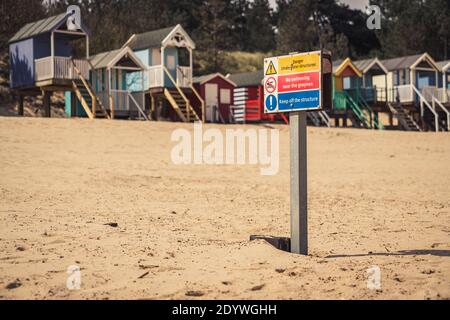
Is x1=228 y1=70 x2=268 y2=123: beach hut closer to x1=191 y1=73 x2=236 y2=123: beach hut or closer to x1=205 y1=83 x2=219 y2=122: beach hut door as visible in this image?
x1=191 y1=73 x2=236 y2=123: beach hut

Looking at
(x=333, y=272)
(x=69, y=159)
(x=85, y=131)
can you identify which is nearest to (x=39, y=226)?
(x=333, y=272)

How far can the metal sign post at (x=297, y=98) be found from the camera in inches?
329

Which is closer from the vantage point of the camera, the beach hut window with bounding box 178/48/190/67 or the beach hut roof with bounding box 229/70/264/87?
the beach hut roof with bounding box 229/70/264/87

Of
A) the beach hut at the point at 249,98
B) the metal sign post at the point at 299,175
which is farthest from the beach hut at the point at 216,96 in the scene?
the metal sign post at the point at 299,175

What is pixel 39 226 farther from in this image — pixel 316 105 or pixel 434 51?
pixel 434 51

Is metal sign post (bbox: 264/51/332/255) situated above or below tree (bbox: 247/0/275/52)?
below

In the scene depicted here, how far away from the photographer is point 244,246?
28.8 feet

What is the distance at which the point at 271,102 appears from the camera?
28.6 ft

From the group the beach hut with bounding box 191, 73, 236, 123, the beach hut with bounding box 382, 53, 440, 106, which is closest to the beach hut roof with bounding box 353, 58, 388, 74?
the beach hut with bounding box 382, 53, 440, 106

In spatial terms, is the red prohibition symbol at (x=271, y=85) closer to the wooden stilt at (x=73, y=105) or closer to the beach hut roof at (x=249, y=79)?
the wooden stilt at (x=73, y=105)

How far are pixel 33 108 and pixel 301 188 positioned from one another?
3207 centimetres

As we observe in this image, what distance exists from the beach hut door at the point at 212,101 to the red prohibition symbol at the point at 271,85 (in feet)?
100

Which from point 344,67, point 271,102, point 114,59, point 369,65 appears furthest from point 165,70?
point 271,102

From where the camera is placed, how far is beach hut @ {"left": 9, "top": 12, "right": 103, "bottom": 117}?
98.9ft
